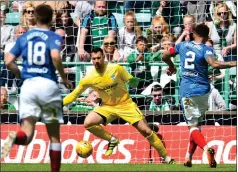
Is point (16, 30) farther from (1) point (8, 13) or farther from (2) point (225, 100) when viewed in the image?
(2) point (225, 100)

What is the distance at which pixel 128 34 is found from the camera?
16688 mm

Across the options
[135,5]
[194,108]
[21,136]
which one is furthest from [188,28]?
[21,136]

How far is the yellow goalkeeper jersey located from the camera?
566 inches

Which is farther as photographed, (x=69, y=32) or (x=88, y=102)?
(x=69, y=32)

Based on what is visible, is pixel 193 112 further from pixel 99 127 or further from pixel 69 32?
pixel 69 32

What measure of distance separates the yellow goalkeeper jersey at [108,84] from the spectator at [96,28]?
198cm

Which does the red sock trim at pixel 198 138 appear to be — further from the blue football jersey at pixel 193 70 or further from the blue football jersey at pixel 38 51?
the blue football jersey at pixel 38 51

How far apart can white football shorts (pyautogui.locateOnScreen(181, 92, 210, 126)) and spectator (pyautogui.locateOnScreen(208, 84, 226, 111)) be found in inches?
111

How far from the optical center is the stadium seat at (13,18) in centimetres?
1692

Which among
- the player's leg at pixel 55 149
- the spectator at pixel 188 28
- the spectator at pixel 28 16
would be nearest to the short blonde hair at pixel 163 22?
the spectator at pixel 188 28

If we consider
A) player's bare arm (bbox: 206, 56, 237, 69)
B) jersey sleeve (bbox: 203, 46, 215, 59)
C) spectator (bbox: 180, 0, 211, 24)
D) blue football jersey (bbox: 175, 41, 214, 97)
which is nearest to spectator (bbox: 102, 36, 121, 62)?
spectator (bbox: 180, 0, 211, 24)

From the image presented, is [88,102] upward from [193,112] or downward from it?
downward

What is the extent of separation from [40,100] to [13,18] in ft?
22.6

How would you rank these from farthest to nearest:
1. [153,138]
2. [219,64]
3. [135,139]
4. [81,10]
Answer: [81,10] < [135,139] < [153,138] < [219,64]
